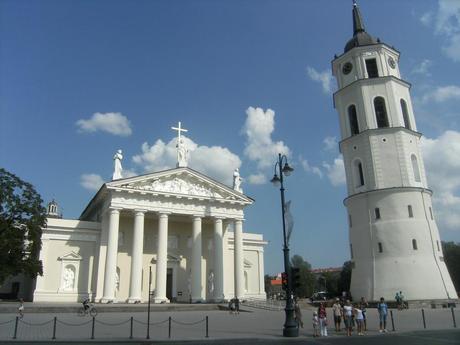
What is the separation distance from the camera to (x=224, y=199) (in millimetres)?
43188

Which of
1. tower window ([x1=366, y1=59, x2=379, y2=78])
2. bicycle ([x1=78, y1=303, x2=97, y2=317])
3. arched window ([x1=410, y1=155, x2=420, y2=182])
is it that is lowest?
bicycle ([x1=78, y1=303, x2=97, y2=317])

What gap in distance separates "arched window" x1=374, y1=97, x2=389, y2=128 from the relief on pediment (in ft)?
61.4

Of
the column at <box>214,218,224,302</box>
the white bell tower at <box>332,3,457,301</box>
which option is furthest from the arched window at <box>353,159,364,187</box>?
the column at <box>214,218,224,302</box>

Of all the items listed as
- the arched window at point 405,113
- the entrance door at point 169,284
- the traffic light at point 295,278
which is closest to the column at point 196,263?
the entrance door at point 169,284

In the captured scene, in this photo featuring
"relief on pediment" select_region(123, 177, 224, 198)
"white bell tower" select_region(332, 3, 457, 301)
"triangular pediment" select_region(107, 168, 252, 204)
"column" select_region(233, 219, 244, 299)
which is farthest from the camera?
"column" select_region(233, 219, 244, 299)

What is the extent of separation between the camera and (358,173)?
1684 inches

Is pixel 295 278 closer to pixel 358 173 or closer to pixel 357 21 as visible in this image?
pixel 358 173

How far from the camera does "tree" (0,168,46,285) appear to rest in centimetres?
2981

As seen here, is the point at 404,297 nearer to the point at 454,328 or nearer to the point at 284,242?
the point at 454,328

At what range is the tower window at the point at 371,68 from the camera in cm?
4465

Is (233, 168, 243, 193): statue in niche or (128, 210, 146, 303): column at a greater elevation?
(233, 168, 243, 193): statue in niche

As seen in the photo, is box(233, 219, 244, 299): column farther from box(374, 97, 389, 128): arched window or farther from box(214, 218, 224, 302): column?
box(374, 97, 389, 128): arched window

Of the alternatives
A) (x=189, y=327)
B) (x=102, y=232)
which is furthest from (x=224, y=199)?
(x=189, y=327)

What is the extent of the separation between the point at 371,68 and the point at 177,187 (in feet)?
82.9
